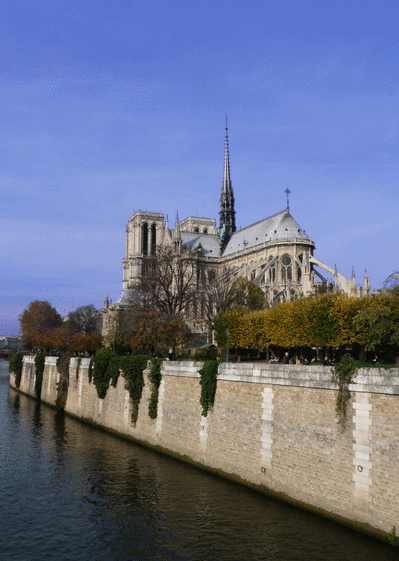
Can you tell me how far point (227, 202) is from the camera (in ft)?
332

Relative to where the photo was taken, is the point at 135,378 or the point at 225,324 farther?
the point at 225,324

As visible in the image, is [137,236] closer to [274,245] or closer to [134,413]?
[274,245]

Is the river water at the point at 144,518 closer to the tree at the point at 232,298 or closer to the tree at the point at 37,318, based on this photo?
the tree at the point at 232,298

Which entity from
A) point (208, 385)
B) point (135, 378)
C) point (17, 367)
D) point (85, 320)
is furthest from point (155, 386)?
point (85, 320)

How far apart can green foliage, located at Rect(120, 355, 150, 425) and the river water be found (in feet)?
11.7

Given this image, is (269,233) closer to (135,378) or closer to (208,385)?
(135,378)

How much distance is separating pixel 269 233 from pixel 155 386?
57.4m

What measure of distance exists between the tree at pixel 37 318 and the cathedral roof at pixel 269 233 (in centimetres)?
3159

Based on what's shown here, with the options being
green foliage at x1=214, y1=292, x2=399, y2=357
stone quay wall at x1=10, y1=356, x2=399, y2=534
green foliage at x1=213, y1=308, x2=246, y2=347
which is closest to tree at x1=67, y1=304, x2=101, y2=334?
green foliage at x1=213, y1=308, x2=246, y2=347

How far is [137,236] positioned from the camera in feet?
353

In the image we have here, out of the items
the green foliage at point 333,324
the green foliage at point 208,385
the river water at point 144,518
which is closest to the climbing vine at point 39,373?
the green foliage at point 333,324

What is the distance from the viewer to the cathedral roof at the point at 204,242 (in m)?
96.8

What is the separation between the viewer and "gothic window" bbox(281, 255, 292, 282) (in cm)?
7569

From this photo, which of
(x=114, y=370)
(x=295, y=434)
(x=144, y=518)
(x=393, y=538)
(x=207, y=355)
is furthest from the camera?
(x=207, y=355)
